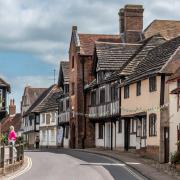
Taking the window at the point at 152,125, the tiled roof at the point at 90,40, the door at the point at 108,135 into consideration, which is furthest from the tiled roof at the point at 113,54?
the window at the point at 152,125

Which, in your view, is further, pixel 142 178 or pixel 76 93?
pixel 76 93

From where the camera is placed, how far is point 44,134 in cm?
8500

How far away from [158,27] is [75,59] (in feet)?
32.8

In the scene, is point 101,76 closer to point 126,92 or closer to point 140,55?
point 140,55

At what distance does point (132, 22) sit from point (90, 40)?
18.2ft

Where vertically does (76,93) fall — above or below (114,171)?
above

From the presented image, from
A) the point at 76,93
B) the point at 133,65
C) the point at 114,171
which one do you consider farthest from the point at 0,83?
the point at 114,171

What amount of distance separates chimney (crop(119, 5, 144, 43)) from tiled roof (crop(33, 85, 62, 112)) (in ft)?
68.5

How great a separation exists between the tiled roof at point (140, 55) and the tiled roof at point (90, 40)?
11910 millimetres

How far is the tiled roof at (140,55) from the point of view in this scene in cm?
4813

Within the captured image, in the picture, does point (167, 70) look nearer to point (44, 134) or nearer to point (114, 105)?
point (114, 105)

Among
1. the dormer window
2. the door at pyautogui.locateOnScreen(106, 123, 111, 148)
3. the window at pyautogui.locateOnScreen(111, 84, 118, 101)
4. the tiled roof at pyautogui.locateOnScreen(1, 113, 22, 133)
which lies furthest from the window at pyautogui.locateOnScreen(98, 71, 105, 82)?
the tiled roof at pyautogui.locateOnScreen(1, 113, 22, 133)

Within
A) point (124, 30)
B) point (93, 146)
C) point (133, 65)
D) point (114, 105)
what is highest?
point (124, 30)

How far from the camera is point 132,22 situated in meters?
61.7
